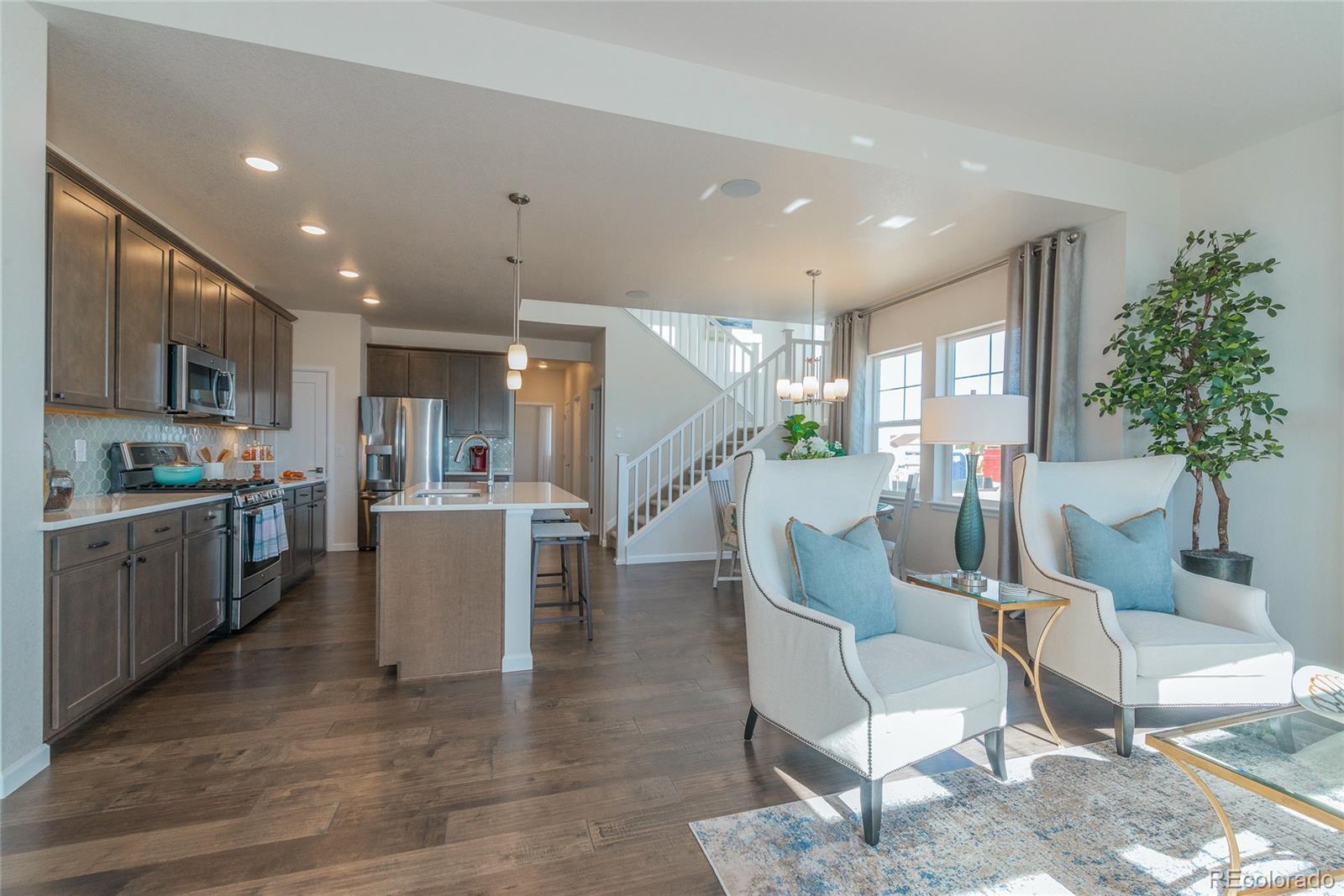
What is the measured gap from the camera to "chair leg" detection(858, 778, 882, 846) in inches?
69.8

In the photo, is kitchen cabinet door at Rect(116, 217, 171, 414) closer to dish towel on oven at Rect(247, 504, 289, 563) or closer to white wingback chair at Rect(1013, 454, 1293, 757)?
dish towel on oven at Rect(247, 504, 289, 563)

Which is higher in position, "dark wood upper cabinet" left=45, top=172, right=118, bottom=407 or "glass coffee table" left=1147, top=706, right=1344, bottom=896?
"dark wood upper cabinet" left=45, top=172, right=118, bottom=407

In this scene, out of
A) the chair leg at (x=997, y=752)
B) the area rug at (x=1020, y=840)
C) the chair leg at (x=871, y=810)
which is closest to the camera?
the area rug at (x=1020, y=840)

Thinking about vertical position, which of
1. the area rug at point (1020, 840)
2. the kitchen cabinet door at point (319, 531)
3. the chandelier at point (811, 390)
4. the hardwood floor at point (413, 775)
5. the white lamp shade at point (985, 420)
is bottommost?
the hardwood floor at point (413, 775)

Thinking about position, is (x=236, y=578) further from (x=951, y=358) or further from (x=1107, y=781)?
(x=951, y=358)

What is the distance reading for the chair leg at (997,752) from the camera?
212 cm

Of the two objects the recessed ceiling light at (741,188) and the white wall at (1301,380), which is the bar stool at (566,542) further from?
the white wall at (1301,380)

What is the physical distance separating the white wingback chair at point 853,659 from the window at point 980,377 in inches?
108

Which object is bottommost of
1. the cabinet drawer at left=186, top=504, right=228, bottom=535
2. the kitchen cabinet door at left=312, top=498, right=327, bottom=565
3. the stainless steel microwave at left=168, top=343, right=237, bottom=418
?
the kitchen cabinet door at left=312, top=498, right=327, bottom=565

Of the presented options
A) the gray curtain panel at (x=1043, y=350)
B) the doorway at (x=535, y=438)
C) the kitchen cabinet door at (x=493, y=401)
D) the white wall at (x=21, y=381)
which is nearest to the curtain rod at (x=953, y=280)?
the gray curtain panel at (x=1043, y=350)

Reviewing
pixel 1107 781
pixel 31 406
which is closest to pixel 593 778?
pixel 1107 781

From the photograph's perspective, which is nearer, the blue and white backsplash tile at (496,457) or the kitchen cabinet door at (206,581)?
the kitchen cabinet door at (206,581)

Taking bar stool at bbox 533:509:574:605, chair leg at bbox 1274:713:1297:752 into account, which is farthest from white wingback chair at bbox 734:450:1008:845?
bar stool at bbox 533:509:574:605

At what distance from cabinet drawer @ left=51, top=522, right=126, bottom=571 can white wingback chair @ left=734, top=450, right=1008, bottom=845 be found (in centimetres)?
251
